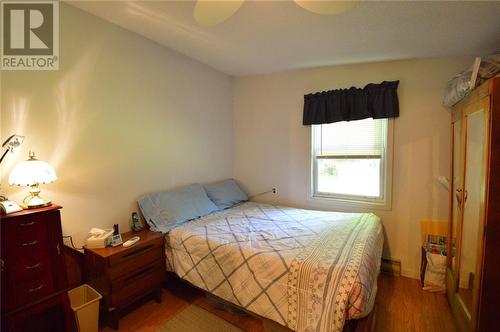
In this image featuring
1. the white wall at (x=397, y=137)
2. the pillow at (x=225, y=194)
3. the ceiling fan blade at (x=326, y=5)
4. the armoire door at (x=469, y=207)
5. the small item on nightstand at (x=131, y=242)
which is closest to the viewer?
the armoire door at (x=469, y=207)

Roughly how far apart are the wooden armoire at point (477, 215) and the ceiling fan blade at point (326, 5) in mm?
996

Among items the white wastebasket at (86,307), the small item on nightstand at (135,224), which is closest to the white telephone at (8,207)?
the white wastebasket at (86,307)

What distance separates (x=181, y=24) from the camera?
2.08 metres

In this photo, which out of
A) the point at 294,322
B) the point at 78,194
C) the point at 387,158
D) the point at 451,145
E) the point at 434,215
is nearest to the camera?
the point at 294,322

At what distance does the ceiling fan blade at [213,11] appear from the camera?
166cm

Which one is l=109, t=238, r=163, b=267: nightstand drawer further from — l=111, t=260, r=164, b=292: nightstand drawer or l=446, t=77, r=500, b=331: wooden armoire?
l=446, t=77, r=500, b=331: wooden armoire

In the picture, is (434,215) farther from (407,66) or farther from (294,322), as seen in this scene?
(294,322)

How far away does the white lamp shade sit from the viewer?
1.49 meters

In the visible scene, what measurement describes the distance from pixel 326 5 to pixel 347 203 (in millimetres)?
2154

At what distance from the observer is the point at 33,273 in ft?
4.81

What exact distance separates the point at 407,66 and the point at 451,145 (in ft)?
3.12

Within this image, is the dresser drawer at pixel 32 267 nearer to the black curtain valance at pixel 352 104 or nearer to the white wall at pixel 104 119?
the white wall at pixel 104 119

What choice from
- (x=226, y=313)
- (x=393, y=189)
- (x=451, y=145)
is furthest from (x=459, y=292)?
(x=226, y=313)

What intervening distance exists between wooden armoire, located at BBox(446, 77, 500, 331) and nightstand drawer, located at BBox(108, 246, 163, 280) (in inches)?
92.0
